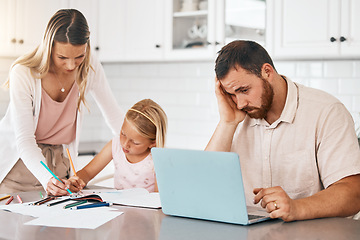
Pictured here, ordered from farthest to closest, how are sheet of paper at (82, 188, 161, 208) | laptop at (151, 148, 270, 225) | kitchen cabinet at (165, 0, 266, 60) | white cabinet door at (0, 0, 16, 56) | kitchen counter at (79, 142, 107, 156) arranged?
kitchen counter at (79, 142, 107, 156)
white cabinet door at (0, 0, 16, 56)
kitchen cabinet at (165, 0, 266, 60)
sheet of paper at (82, 188, 161, 208)
laptop at (151, 148, 270, 225)

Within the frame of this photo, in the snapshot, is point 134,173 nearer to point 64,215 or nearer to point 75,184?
point 75,184

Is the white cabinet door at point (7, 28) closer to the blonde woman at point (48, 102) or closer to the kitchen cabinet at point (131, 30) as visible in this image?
the kitchen cabinet at point (131, 30)

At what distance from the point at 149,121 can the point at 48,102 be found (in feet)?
1.58

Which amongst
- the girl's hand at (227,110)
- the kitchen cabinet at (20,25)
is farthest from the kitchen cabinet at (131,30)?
the girl's hand at (227,110)

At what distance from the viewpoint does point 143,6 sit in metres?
3.94

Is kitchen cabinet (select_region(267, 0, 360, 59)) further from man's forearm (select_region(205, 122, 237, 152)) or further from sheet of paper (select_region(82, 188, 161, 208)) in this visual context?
sheet of paper (select_region(82, 188, 161, 208))

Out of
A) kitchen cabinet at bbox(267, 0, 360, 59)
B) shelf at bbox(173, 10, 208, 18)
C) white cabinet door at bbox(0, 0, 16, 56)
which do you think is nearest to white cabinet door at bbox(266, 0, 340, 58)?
kitchen cabinet at bbox(267, 0, 360, 59)

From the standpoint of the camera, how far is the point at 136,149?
2445 millimetres

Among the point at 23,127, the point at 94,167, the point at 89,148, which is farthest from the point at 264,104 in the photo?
the point at 89,148

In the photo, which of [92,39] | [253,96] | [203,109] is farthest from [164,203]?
[92,39]

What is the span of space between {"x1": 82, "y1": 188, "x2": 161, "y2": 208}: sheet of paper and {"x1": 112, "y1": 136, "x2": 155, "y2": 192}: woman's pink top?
0.35 meters

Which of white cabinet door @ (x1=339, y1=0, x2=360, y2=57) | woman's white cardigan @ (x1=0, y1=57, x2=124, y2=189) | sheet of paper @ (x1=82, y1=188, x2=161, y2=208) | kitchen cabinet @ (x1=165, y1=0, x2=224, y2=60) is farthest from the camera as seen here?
kitchen cabinet @ (x1=165, y1=0, x2=224, y2=60)

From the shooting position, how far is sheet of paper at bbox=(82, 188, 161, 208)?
1.85m

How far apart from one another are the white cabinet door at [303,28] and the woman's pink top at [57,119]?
4.59 feet
